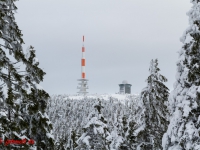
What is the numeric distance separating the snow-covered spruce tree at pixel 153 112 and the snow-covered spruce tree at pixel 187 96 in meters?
8.04

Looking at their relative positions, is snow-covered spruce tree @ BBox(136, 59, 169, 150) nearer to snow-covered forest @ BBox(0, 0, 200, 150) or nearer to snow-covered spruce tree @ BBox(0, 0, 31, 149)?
snow-covered forest @ BBox(0, 0, 200, 150)

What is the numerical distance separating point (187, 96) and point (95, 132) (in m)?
14.6

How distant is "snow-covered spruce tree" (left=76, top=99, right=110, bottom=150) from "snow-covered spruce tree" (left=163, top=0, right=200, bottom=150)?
13321mm

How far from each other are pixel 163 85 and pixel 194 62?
9565 millimetres

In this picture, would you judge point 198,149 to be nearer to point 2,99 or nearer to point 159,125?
point 2,99

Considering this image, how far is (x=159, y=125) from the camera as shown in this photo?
75.4ft

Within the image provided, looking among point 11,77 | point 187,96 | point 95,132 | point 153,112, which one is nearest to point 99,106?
point 95,132

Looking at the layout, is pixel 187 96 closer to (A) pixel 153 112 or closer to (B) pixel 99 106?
(A) pixel 153 112

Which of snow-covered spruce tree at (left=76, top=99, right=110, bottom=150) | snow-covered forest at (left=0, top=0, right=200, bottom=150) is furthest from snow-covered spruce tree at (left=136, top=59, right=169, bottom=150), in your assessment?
snow-covered spruce tree at (left=76, top=99, right=110, bottom=150)

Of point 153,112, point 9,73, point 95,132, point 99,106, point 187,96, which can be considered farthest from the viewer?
point 99,106

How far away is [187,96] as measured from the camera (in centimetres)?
1356

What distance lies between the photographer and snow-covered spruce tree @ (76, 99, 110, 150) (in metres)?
27.3

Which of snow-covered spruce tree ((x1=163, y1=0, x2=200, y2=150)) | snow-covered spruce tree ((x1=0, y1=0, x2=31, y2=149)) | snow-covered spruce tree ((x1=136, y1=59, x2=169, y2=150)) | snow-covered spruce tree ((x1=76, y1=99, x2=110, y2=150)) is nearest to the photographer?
snow-covered spruce tree ((x1=0, y1=0, x2=31, y2=149))

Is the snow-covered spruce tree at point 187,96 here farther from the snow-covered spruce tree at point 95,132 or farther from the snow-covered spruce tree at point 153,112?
the snow-covered spruce tree at point 95,132
